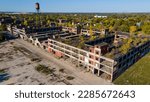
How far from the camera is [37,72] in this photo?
4859 cm

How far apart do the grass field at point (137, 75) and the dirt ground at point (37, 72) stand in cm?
543

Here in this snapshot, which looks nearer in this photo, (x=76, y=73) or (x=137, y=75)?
(x=137, y=75)

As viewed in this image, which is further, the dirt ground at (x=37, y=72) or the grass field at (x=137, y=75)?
the grass field at (x=137, y=75)

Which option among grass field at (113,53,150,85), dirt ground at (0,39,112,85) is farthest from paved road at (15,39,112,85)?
grass field at (113,53,150,85)

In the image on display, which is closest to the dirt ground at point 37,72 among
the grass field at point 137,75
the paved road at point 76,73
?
the paved road at point 76,73

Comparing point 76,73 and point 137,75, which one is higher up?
point 76,73

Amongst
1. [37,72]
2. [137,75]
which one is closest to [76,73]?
[37,72]

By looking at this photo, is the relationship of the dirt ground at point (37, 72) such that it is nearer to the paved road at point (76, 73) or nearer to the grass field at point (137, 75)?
the paved road at point (76, 73)

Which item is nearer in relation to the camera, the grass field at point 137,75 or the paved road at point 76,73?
the paved road at point 76,73

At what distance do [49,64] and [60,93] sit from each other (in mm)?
31654

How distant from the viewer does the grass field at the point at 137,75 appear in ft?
141

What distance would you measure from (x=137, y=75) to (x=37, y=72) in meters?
31.5

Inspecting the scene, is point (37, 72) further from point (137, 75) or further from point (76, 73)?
point (137, 75)

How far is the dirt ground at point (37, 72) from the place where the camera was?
4262 cm
